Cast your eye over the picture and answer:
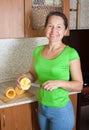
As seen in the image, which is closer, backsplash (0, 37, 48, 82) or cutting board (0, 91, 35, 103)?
cutting board (0, 91, 35, 103)

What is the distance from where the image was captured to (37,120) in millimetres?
1836

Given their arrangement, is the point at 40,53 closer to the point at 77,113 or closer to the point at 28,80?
the point at 28,80

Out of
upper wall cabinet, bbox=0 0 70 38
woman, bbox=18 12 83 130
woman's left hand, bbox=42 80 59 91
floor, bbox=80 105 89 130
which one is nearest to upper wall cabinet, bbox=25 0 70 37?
upper wall cabinet, bbox=0 0 70 38

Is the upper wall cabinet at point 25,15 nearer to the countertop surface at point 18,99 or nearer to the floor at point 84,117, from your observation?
the countertop surface at point 18,99

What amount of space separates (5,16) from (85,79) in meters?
1.21

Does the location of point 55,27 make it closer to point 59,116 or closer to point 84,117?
point 59,116

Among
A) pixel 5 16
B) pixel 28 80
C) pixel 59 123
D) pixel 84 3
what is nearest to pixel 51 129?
pixel 59 123

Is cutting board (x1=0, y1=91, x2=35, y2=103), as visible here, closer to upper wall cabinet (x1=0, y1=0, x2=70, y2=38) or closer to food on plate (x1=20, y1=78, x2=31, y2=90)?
food on plate (x1=20, y1=78, x2=31, y2=90)

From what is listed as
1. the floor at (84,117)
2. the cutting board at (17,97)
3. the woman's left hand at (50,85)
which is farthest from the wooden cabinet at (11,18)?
the floor at (84,117)

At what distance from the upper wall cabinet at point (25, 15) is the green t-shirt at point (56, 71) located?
0.37m

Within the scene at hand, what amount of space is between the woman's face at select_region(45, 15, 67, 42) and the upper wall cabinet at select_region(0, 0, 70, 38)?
→ 1.22 feet

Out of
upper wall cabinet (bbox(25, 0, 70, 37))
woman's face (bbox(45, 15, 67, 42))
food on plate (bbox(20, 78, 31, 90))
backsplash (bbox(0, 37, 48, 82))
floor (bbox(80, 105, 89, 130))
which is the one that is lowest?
floor (bbox(80, 105, 89, 130))

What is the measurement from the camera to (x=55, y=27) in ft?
4.90

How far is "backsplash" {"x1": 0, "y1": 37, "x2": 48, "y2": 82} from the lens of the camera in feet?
7.28
